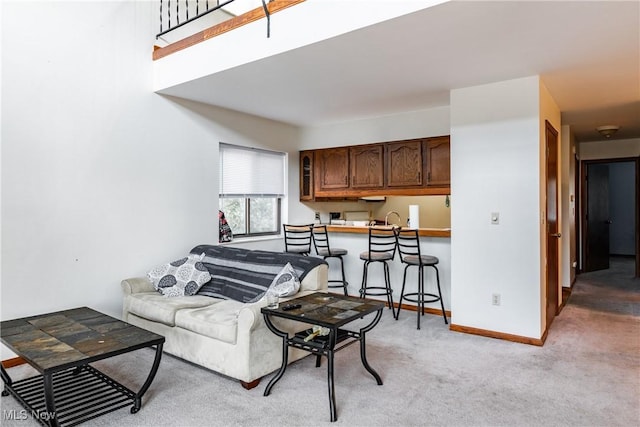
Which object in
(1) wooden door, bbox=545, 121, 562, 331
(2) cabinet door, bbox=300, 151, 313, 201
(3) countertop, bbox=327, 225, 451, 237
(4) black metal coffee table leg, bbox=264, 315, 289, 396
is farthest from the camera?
(2) cabinet door, bbox=300, 151, 313, 201

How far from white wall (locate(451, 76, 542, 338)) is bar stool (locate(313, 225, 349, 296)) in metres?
1.51

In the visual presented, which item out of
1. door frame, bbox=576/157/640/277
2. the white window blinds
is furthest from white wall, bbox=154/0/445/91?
door frame, bbox=576/157/640/277

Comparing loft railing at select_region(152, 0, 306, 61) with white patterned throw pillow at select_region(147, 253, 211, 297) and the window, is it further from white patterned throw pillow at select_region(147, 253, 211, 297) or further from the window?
white patterned throw pillow at select_region(147, 253, 211, 297)

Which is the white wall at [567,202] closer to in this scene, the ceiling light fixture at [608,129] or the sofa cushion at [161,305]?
the ceiling light fixture at [608,129]

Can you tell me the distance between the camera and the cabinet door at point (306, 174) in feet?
19.8

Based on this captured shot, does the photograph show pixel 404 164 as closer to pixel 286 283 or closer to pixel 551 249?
pixel 551 249

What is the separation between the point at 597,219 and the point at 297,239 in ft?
20.8

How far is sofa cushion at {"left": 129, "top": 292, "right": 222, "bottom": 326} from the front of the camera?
317cm

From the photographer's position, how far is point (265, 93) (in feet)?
13.7

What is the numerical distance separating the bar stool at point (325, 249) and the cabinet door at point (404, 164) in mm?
1085

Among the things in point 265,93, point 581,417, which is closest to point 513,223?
point 581,417

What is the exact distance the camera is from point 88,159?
11.8ft

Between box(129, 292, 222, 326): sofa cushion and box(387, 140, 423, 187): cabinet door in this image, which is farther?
box(387, 140, 423, 187): cabinet door

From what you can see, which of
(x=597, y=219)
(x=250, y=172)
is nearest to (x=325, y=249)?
(x=250, y=172)
